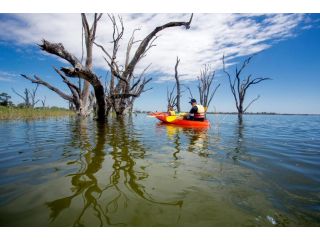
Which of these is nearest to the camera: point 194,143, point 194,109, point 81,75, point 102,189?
point 102,189

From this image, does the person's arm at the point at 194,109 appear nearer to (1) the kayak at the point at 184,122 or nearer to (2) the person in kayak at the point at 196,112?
(2) the person in kayak at the point at 196,112

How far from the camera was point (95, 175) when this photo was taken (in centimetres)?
317

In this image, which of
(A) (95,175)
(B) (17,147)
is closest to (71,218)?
(A) (95,175)

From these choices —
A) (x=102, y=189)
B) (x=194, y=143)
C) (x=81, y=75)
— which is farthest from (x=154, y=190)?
(x=81, y=75)

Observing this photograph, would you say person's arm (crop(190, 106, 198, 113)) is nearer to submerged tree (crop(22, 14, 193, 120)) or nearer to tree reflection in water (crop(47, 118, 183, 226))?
submerged tree (crop(22, 14, 193, 120))

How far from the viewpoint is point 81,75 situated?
892 cm

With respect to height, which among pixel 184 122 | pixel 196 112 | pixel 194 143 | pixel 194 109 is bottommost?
pixel 194 143

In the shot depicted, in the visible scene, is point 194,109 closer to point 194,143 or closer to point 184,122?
point 184,122

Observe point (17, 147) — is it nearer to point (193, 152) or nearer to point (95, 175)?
point (95, 175)

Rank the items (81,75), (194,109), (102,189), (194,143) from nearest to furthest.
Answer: (102,189)
(194,143)
(81,75)
(194,109)

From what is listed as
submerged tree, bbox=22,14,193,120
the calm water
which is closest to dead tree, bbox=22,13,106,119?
submerged tree, bbox=22,14,193,120

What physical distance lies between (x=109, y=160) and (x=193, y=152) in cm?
214

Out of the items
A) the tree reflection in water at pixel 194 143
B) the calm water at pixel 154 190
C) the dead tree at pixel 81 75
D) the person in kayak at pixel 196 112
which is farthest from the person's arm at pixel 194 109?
the calm water at pixel 154 190

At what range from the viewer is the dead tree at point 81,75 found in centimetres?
797
